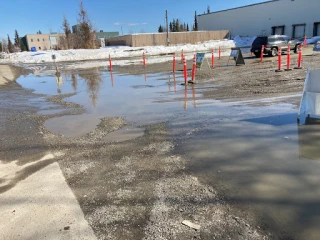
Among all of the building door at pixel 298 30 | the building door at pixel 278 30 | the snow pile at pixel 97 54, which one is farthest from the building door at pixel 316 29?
the snow pile at pixel 97 54

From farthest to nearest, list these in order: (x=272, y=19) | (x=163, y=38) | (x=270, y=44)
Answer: (x=272, y=19) → (x=163, y=38) → (x=270, y=44)

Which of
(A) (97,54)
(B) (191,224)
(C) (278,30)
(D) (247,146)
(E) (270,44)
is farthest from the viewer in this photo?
(C) (278,30)

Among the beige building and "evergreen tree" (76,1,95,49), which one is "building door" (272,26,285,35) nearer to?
"evergreen tree" (76,1,95,49)

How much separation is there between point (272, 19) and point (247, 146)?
63.6 meters

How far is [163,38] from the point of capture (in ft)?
191

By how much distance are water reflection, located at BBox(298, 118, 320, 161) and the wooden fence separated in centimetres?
5212

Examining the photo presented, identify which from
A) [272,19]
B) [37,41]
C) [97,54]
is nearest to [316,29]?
[272,19]

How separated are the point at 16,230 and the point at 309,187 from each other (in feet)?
12.4

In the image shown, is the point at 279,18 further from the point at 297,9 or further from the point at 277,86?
the point at 277,86

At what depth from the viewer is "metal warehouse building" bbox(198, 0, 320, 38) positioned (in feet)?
173

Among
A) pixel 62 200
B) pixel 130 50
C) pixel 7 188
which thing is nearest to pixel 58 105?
pixel 7 188

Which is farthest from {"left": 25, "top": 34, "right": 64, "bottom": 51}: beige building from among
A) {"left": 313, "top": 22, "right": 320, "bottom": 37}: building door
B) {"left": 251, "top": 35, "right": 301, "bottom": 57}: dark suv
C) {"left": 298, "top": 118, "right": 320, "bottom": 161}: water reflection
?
{"left": 298, "top": 118, "right": 320, "bottom": 161}: water reflection

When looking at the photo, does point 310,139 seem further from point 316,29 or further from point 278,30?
point 278,30

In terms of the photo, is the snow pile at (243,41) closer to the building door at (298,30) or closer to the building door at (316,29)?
the building door at (298,30)
